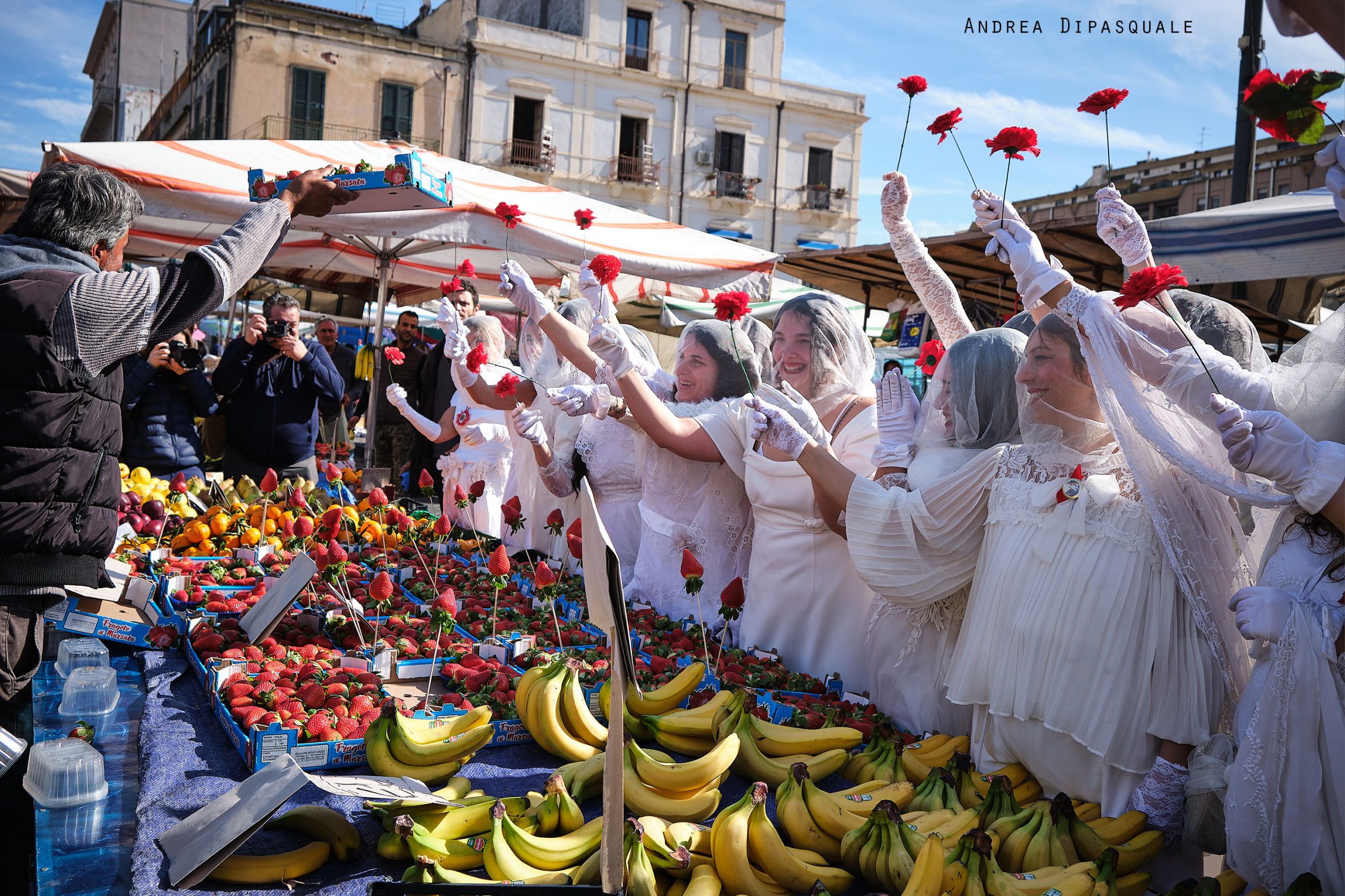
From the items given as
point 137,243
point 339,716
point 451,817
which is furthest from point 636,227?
point 451,817

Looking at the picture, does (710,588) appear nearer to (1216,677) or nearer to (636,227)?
(1216,677)

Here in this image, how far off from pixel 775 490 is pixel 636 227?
3.84 meters

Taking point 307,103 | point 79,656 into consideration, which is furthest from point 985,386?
point 307,103

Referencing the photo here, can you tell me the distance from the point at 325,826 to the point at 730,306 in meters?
1.55

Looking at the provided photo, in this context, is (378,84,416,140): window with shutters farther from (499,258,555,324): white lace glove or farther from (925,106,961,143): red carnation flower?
(925,106,961,143): red carnation flower

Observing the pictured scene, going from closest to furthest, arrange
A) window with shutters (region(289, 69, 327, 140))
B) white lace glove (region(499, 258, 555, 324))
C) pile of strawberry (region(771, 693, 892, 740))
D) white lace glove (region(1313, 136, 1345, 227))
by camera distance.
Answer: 1. white lace glove (region(1313, 136, 1345, 227))
2. pile of strawberry (region(771, 693, 892, 740))
3. white lace glove (region(499, 258, 555, 324))
4. window with shutters (region(289, 69, 327, 140))

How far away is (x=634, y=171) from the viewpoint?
26.3m

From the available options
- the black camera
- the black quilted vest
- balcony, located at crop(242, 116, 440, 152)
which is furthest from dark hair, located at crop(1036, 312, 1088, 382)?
balcony, located at crop(242, 116, 440, 152)

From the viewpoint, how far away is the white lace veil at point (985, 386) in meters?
2.41

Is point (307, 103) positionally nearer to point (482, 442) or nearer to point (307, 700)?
point (482, 442)

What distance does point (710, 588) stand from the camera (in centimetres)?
343

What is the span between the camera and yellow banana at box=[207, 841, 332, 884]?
5.05 feet

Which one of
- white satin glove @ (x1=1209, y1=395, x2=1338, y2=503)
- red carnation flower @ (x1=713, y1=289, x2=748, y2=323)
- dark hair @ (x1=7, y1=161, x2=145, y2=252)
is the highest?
dark hair @ (x1=7, y1=161, x2=145, y2=252)

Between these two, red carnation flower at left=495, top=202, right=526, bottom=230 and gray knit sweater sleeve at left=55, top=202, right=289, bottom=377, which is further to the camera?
red carnation flower at left=495, top=202, right=526, bottom=230
